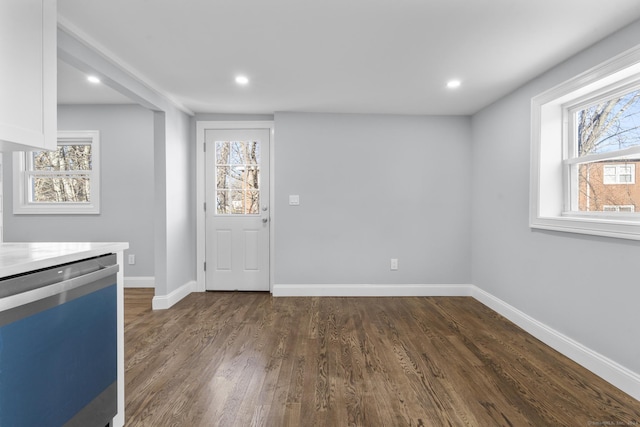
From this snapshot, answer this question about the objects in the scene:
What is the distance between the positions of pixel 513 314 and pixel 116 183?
4.88 m

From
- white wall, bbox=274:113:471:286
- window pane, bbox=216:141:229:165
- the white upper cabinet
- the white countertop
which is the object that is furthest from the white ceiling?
the white countertop

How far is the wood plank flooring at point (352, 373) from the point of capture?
1824 millimetres

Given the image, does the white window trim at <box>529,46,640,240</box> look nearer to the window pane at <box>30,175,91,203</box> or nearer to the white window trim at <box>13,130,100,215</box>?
the white window trim at <box>13,130,100,215</box>

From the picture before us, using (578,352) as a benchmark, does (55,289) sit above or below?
above

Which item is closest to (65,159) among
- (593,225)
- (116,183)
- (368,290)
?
(116,183)

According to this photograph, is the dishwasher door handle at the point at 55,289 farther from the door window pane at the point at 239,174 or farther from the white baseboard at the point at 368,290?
the door window pane at the point at 239,174

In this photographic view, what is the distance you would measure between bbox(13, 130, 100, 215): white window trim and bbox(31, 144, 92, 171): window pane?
10cm

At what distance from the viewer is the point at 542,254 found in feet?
9.55

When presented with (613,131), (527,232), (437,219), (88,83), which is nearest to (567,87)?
(613,131)

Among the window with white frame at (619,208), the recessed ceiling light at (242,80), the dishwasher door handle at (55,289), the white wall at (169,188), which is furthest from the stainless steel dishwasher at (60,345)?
the window with white frame at (619,208)

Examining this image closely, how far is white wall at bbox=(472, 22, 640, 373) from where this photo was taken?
215 cm

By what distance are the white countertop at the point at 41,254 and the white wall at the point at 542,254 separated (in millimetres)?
2991

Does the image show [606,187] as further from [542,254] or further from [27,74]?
[27,74]

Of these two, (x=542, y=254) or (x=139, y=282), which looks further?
(x=139, y=282)
